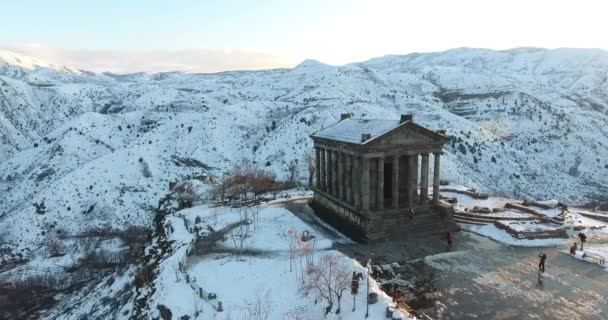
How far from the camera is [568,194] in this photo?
86.2 meters

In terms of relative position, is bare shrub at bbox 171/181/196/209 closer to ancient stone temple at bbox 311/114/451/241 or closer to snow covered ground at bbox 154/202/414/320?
snow covered ground at bbox 154/202/414/320

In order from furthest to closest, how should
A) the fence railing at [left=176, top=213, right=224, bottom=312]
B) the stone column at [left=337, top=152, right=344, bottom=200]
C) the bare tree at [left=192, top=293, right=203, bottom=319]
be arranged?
the stone column at [left=337, top=152, right=344, bottom=200]
the bare tree at [left=192, top=293, right=203, bottom=319]
the fence railing at [left=176, top=213, right=224, bottom=312]

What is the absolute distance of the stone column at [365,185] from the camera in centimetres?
3167

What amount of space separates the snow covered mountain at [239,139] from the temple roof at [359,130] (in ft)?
140

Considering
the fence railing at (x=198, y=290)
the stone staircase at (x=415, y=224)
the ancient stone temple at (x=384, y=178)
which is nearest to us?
the fence railing at (x=198, y=290)

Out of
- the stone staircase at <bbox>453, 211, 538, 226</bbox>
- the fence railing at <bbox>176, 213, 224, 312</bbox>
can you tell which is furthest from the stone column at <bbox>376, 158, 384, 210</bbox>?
the fence railing at <bbox>176, 213, 224, 312</bbox>

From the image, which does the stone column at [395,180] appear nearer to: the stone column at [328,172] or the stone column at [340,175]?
the stone column at [340,175]

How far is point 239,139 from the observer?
104 meters

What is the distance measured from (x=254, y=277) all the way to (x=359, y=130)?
15.0 metres

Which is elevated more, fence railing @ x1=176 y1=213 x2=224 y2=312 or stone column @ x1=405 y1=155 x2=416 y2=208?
stone column @ x1=405 y1=155 x2=416 y2=208

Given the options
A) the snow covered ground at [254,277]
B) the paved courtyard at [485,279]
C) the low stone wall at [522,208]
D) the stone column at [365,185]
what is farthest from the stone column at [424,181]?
the low stone wall at [522,208]

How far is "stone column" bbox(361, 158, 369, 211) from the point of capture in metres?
31.7

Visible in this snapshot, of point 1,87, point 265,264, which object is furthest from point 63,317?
point 1,87

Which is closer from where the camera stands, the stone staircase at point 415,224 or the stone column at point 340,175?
the stone staircase at point 415,224
